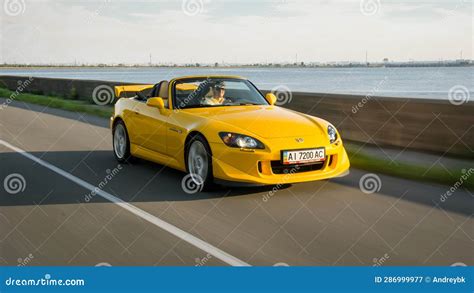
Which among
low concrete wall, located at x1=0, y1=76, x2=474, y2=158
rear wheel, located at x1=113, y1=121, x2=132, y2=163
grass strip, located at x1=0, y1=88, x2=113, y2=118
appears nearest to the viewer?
low concrete wall, located at x1=0, y1=76, x2=474, y2=158

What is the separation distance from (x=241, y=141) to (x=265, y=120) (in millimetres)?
677

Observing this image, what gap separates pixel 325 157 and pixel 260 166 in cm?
88

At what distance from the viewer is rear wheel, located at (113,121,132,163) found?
10.4 m

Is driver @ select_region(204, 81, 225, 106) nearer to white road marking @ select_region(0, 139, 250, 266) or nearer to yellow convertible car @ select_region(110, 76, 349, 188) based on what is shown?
yellow convertible car @ select_region(110, 76, 349, 188)

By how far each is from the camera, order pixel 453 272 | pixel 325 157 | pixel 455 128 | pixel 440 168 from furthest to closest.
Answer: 1. pixel 455 128
2. pixel 440 168
3. pixel 325 157
4. pixel 453 272

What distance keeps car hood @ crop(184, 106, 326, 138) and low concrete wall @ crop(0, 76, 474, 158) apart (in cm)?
272

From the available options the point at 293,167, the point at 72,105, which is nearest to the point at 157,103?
the point at 293,167

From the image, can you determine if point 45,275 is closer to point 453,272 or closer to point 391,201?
point 453,272

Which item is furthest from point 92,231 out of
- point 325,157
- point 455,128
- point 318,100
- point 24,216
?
point 318,100

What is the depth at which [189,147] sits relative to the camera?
8.36 meters

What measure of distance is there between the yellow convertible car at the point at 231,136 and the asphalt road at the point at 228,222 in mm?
302

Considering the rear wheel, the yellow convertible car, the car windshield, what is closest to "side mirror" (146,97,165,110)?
the yellow convertible car

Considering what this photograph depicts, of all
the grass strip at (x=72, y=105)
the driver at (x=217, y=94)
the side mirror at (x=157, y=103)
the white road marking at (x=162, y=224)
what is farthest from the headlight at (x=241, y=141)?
the grass strip at (x=72, y=105)

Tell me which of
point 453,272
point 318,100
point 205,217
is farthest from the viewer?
point 318,100
